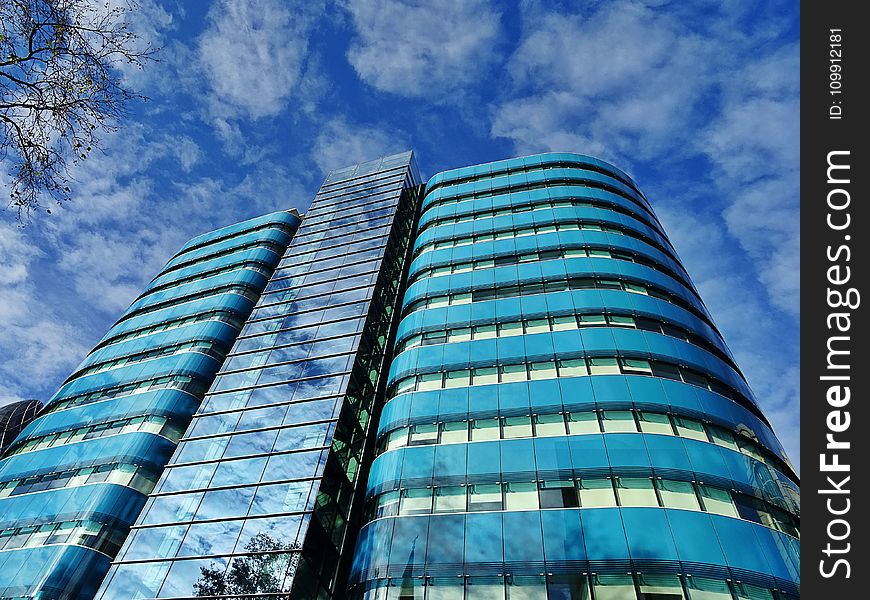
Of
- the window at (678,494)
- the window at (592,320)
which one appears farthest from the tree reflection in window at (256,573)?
the window at (592,320)

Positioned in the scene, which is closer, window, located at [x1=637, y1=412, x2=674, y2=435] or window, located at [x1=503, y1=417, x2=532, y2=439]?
window, located at [x1=637, y1=412, x2=674, y2=435]

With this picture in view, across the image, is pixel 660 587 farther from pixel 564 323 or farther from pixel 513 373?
pixel 564 323

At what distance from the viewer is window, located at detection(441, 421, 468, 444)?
24547 mm

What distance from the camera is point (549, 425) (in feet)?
78.2

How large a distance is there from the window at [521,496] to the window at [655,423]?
574 centimetres

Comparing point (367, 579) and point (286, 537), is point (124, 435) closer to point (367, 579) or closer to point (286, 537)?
point (286, 537)

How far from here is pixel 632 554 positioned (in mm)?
18375

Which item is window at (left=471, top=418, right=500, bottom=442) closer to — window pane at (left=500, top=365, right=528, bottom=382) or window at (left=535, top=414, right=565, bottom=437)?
window at (left=535, top=414, right=565, bottom=437)

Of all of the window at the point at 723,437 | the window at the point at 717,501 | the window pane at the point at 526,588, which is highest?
the window at the point at 723,437

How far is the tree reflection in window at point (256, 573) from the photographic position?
2020cm

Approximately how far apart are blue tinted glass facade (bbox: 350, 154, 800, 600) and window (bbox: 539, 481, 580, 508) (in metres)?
0.06

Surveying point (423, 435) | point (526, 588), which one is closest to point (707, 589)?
point (526, 588)

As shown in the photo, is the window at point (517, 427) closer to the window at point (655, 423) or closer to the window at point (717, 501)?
the window at point (655, 423)

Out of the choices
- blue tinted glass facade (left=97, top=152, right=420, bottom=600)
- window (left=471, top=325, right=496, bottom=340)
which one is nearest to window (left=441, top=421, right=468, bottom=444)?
blue tinted glass facade (left=97, top=152, right=420, bottom=600)
